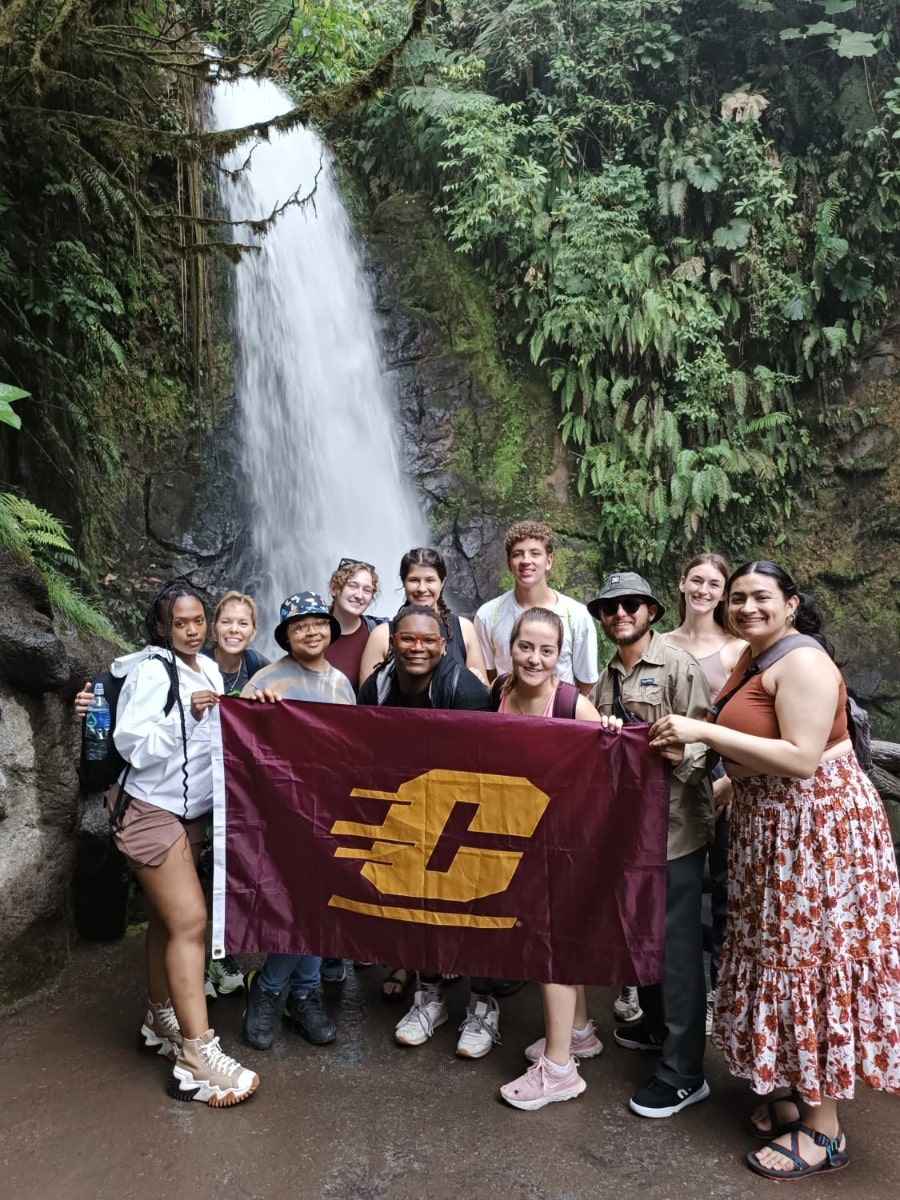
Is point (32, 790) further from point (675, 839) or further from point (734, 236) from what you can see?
point (734, 236)

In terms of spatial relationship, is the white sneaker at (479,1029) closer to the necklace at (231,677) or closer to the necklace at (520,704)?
the necklace at (520,704)

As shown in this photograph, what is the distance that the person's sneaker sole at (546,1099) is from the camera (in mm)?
3260

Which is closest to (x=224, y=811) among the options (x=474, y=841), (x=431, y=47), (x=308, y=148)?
(x=474, y=841)

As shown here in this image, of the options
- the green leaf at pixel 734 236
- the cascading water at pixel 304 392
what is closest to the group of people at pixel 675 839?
the cascading water at pixel 304 392

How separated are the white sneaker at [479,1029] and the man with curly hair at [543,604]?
1.57m

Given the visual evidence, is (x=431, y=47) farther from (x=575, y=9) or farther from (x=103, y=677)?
(x=103, y=677)

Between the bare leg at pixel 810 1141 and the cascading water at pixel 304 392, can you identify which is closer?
the bare leg at pixel 810 1141

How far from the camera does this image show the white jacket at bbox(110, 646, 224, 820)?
132 inches

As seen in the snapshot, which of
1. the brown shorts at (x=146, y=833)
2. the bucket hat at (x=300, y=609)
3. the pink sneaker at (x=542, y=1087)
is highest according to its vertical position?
the bucket hat at (x=300, y=609)

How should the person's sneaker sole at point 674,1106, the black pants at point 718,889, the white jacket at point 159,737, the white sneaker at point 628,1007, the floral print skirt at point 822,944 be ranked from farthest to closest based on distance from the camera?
the black pants at point 718,889 → the white sneaker at point 628,1007 → the white jacket at point 159,737 → the person's sneaker sole at point 674,1106 → the floral print skirt at point 822,944

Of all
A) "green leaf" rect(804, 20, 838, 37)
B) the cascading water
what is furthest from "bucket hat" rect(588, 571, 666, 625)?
"green leaf" rect(804, 20, 838, 37)

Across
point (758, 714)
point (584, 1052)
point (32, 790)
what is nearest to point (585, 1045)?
point (584, 1052)

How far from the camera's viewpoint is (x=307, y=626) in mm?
3607

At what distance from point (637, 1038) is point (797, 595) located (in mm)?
2123
